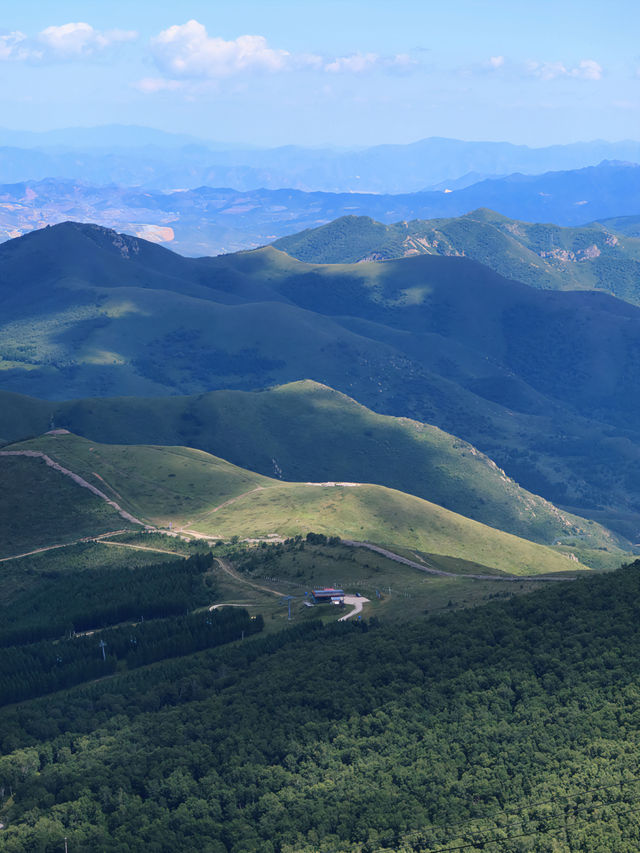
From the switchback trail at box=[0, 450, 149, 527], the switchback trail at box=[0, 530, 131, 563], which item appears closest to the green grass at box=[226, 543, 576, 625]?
the switchback trail at box=[0, 530, 131, 563]

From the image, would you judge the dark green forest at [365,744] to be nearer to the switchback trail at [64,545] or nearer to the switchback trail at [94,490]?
the switchback trail at [64,545]

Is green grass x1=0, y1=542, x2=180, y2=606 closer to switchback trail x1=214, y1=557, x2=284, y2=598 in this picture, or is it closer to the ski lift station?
switchback trail x1=214, y1=557, x2=284, y2=598

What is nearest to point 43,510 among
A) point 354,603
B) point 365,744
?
point 354,603

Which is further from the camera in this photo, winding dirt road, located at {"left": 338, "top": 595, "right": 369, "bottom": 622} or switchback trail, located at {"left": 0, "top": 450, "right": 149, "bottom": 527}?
switchback trail, located at {"left": 0, "top": 450, "right": 149, "bottom": 527}

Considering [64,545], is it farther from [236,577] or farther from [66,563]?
[236,577]

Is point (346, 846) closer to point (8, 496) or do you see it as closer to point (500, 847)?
point (500, 847)

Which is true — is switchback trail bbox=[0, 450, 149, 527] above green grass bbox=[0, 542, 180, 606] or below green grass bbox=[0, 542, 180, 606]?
above

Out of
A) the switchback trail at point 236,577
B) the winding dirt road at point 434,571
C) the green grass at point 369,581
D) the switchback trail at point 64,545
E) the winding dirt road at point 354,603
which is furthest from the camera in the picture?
the switchback trail at point 64,545

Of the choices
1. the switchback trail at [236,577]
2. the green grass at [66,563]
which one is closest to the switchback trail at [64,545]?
the green grass at [66,563]
